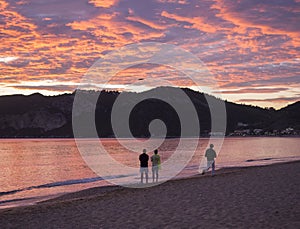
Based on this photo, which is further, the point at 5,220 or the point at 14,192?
the point at 14,192

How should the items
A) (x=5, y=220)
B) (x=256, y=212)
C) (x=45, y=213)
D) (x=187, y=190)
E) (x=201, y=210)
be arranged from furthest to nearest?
(x=187, y=190) → (x=45, y=213) → (x=5, y=220) → (x=201, y=210) → (x=256, y=212)

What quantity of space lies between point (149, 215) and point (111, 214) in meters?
1.68

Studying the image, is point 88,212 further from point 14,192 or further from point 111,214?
point 14,192

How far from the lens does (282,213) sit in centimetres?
1257

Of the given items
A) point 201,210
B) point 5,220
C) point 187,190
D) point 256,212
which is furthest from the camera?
point 187,190

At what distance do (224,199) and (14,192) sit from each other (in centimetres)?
2013

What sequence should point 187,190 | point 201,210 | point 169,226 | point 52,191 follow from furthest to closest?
point 52,191, point 187,190, point 201,210, point 169,226

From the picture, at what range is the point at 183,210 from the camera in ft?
47.0

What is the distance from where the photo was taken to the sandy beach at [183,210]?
12.2m

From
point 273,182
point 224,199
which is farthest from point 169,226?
point 273,182

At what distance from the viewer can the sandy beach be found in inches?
480

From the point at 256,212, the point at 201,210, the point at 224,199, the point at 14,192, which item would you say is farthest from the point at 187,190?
the point at 14,192

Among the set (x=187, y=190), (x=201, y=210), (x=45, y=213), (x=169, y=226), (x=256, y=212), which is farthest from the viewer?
(x=187, y=190)

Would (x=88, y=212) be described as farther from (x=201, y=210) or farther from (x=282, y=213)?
(x=282, y=213)
